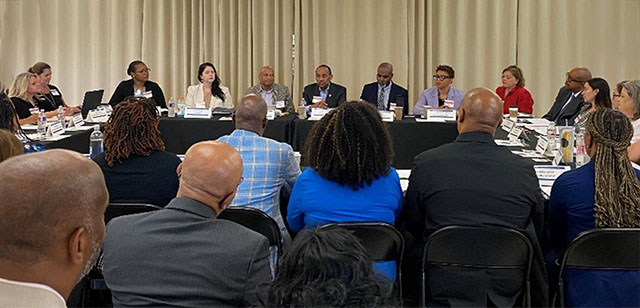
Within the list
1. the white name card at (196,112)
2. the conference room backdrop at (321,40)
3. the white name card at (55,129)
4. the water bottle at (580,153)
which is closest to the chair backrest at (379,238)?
the water bottle at (580,153)

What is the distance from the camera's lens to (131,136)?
321 cm

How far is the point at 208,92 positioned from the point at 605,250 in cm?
547

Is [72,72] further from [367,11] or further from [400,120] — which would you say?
[400,120]

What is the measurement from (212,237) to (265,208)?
1326mm

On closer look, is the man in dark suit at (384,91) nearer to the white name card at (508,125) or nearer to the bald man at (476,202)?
the white name card at (508,125)

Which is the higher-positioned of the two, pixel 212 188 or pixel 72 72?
pixel 72 72

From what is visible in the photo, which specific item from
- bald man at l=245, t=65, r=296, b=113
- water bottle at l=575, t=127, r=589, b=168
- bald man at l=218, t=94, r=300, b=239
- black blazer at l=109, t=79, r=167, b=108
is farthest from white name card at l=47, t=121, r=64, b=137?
water bottle at l=575, t=127, r=589, b=168

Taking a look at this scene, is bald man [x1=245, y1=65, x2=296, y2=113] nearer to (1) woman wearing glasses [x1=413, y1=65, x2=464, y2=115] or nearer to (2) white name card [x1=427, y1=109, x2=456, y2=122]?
(1) woman wearing glasses [x1=413, y1=65, x2=464, y2=115]

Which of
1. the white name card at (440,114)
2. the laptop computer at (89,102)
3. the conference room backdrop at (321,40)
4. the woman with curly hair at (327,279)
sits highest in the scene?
the conference room backdrop at (321,40)

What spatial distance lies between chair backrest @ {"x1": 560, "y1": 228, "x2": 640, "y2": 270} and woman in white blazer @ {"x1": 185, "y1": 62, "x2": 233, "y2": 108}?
5325 millimetres

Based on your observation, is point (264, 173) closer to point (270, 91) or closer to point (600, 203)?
point (600, 203)

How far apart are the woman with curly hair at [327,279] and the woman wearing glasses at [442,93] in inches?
238

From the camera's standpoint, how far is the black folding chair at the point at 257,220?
282 cm

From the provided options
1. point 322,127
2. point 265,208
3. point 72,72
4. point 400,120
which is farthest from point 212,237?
point 72,72
